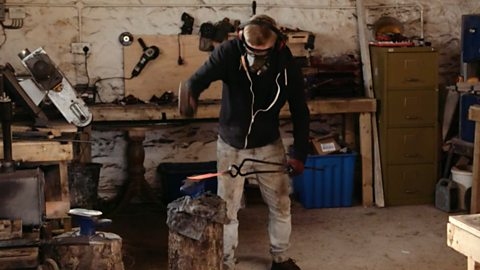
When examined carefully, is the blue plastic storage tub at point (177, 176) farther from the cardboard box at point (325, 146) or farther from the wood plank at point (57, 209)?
the wood plank at point (57, 209)

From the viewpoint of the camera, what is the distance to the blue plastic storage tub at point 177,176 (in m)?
5.16

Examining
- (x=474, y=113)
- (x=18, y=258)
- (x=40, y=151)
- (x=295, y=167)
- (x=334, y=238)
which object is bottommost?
(x=334, y=238)

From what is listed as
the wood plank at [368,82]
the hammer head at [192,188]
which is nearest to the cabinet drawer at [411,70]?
the wood plank at [368,82]

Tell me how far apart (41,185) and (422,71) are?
10.4 feet

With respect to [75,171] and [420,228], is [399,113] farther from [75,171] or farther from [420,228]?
[75,171]

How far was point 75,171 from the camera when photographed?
15.1 ft

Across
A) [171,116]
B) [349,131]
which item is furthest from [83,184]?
[349,131]

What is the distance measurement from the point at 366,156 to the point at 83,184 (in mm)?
2096

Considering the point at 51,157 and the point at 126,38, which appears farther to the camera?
the point at 126,38

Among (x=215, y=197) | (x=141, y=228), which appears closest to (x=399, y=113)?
(x=141, y=228)

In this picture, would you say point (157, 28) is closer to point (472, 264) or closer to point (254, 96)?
point (254, 96)

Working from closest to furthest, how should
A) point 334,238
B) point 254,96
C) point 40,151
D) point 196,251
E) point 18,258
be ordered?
1. point 18,258
2. point 196,251
3. point 40,151
4. point 254,96
5. point 334,238

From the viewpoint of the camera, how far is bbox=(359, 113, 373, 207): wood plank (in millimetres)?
5320

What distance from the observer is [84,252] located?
302 cm
